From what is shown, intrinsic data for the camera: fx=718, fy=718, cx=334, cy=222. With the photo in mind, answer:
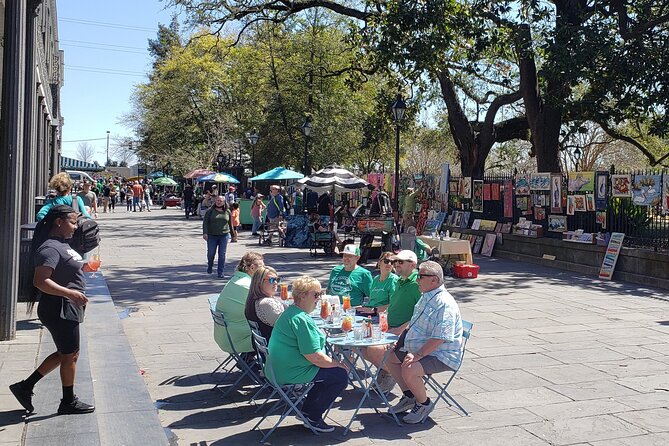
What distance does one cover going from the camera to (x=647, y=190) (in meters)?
14.6

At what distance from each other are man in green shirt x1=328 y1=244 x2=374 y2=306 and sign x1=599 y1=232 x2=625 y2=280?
30.2 feet

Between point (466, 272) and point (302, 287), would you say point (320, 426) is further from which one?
point (466, 272)

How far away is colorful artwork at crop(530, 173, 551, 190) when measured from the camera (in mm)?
17938

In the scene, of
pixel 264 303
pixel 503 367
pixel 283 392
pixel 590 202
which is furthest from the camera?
pixel 590 202

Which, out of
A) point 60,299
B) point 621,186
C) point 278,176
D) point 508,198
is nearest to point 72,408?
point 60,299

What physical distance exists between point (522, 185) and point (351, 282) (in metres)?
12.4

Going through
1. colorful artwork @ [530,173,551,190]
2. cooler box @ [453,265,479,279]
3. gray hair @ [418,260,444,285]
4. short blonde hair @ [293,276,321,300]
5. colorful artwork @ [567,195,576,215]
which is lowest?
cooler box @ [453,265,479,279]


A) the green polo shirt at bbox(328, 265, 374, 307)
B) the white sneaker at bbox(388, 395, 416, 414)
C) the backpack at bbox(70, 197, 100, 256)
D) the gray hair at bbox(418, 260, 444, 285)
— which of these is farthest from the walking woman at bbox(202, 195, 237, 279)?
the gray hair at bbox(418, 260, 444, 285)

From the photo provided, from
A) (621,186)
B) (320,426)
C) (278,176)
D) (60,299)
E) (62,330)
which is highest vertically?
(278,176)

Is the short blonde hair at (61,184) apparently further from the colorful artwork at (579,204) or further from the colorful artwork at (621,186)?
the colorful artwork at (579,204)

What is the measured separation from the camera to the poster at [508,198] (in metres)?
19.5

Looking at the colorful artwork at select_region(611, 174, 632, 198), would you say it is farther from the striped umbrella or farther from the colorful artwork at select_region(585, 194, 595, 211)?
the striped umbrella

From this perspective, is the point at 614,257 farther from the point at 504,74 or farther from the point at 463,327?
the point at 504,74

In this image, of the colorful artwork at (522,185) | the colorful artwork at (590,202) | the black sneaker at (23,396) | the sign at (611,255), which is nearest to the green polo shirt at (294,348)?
the black sneaker at (23,396)
